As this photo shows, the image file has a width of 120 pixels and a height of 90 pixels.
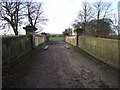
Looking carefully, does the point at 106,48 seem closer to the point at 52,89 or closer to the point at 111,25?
the point at 52,89

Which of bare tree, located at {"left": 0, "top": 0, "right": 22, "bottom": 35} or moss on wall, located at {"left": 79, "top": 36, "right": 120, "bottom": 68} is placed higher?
bare tree, located at {"left": 0, "top": 0, "right": 22, "bottom": 35}

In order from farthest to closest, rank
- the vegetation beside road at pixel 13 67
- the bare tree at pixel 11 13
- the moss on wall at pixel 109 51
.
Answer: the bare tree at pixel 11 13
the moss on wall at pixel 109 51
the vegetation beside road at pixel 13 67

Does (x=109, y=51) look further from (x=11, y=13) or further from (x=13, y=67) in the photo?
(x=11, y=13)

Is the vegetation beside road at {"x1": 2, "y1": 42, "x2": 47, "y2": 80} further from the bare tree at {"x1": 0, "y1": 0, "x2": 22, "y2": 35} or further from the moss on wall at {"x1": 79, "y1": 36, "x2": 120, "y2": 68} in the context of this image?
the bare tree at {"x1": 0, "y1": 0, "x2": 22, "y2": 35}

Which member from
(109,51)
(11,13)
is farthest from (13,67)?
(11,13)

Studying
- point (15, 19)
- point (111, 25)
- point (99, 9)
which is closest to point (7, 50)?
point (15, 19)

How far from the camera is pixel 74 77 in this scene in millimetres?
4809

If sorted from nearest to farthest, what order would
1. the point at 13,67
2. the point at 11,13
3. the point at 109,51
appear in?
the point at 13,67
the point at 109,51
the point at 11,13

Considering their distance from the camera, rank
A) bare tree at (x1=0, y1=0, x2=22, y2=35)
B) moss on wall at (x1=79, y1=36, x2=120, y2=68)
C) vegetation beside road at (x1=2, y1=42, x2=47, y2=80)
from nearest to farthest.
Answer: vegetation beside road at (x1=2, y1=42, x2=47, y2=80) < moss on wall at (x1=79, y1=36, x2=120, y2=68) < bare tree at (x1=0, y1=0, x2=22, y2=35)

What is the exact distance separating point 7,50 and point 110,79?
4.90 meters

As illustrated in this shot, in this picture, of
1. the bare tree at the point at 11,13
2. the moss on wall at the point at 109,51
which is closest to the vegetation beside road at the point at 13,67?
the moss on wall at the point at 109,51

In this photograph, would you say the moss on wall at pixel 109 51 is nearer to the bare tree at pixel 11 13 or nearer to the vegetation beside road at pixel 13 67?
the vegetation beside road at pixel 13 67

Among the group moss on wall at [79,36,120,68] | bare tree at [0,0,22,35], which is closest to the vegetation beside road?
moss on wall at [79,36,120,68]

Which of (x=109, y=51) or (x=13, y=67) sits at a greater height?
(x=109, y=51)
